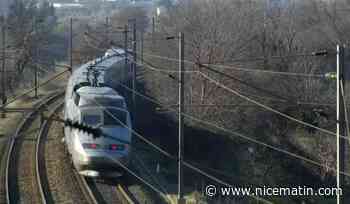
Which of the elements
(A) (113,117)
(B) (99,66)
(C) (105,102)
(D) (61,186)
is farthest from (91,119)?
(B) (99,66)

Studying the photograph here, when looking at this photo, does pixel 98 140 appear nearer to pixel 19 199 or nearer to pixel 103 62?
pixel 19 199

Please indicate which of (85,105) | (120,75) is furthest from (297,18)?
(85,105)

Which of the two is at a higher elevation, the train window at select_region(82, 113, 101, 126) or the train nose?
the train window at select_region(82, 113, 101, 126)

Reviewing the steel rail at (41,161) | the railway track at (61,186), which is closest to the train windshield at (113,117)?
the railway track at (61,186)

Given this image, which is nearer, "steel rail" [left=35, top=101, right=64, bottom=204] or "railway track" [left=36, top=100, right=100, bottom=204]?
"railway track" [left=36, top=100, right=100, bottom=204]

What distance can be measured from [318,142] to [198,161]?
679 cm

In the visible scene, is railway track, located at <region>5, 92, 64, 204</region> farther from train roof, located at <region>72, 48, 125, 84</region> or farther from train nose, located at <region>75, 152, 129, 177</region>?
train roof, located at <region>72, 48, 125, 84</region>

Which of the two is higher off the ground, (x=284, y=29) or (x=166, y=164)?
(x=284, y=29)

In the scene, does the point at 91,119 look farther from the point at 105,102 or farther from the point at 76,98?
the point at 76,98

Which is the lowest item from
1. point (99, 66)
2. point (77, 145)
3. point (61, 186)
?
point (61, 186)

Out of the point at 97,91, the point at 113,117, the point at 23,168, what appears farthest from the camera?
the point at 23,168

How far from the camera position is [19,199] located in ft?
55.7

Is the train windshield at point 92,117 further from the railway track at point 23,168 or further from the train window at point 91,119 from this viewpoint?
the railway track at point 23,168

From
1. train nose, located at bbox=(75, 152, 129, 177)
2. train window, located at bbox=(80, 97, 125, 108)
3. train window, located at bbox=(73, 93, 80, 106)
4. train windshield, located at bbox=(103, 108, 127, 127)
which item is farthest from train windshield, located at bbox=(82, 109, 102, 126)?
train nose, located at bbox=(75, 152, 129, 177)
